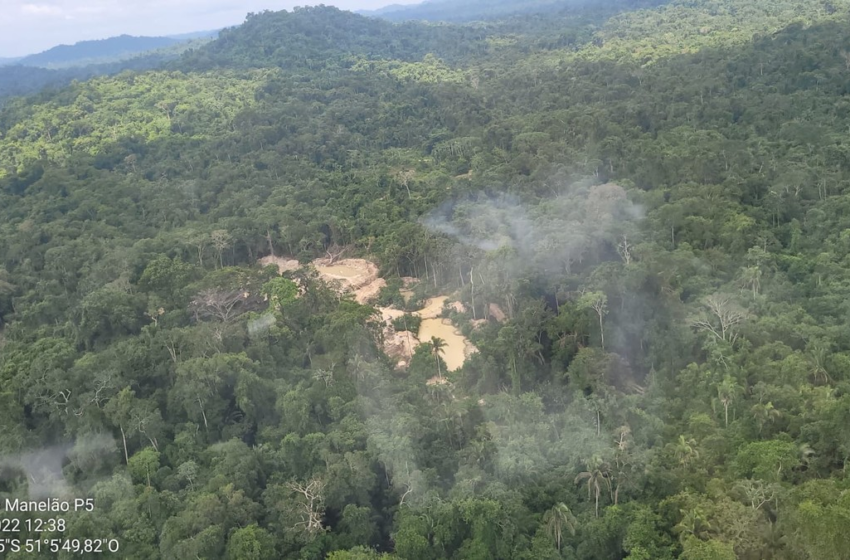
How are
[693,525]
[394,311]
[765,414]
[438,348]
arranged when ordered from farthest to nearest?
[394,311], [438,348], [765,414], [693,525]

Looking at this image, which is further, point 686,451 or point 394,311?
point 394,311

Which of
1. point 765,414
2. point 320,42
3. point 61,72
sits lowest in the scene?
point 765,414

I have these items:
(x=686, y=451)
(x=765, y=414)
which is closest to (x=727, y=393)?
(x=765, y=414)

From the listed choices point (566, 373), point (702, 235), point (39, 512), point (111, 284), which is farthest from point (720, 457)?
point (111, 284)

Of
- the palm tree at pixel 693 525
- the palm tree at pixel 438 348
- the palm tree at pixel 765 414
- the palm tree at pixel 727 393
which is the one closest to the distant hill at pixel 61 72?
the palm tree at pixel 438 348

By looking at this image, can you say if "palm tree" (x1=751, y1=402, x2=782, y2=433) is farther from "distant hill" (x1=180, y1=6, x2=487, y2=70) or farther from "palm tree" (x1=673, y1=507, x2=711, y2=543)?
"distant hill" (x1=180, y1=6, x2=487, y2=70)

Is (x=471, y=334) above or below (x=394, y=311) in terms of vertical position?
above

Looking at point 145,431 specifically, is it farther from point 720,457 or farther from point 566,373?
point 720,457

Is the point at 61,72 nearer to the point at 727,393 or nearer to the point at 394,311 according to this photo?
the point at 394,311
